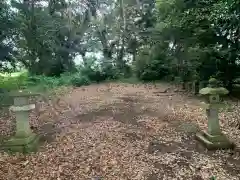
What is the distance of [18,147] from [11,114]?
3.95 metres

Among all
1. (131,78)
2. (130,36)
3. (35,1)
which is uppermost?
(35,1)

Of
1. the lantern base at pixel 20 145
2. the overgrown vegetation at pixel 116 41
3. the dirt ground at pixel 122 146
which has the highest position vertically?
the overgrown vegetation at pixel 116 41

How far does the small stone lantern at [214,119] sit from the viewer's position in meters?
5.96

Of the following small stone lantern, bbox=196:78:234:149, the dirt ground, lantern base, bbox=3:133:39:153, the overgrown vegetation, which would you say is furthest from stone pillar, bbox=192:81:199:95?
lantern base, bbox=3:133:39:153

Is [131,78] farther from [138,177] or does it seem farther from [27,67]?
[138,177]

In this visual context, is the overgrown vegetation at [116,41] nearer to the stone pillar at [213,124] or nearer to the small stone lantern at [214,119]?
the small stone lantern at [214,119]

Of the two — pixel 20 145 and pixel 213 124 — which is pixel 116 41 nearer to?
pixel 213 124

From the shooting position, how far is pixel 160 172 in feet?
16.3

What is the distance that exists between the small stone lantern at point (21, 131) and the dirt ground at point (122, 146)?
0.22m

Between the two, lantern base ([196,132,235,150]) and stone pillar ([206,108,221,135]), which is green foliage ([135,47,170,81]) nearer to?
stone pillar ([206,108,221,135])

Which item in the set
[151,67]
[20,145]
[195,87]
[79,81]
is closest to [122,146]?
[20,145]

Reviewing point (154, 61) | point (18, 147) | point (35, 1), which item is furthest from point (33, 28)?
point (18, 147)

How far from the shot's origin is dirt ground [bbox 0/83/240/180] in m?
4.90

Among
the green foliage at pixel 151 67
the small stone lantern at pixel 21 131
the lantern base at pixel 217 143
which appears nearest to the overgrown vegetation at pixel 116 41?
the green foliage at pixel 151 67
